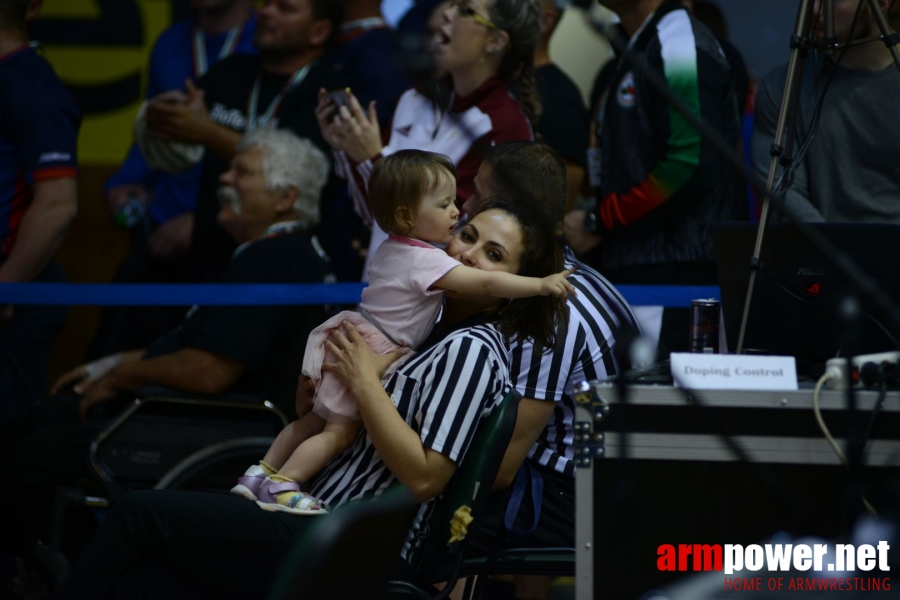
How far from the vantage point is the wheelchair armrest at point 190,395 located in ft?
10.9

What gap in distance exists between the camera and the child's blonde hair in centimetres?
233

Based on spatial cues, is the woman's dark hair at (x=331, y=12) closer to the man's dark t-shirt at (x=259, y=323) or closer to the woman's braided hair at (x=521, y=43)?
the man's dark t-shirt at (x=259, y=323)

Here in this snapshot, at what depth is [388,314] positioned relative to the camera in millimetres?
2371

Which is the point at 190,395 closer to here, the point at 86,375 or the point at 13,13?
the point at 86,375

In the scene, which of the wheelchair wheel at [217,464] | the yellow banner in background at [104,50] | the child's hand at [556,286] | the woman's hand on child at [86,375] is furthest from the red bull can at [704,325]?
the yellow banner in background at [104,50]

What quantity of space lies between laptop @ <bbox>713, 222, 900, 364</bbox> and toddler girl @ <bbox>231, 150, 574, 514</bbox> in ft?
1.34

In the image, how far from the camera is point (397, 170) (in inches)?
92.0

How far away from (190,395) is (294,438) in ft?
3.50

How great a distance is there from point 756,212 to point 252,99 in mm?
1834

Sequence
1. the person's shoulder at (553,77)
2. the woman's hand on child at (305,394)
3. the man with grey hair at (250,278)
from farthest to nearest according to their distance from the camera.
→ the person's shoulder at (553,77) < the man with grey hair at (250,278) < the woman's hand on child at (305,394)

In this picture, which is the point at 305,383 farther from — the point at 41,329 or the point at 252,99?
the point at 252,99

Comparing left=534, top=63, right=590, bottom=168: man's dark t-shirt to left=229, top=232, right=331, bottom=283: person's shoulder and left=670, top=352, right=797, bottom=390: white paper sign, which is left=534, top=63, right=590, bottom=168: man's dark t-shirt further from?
left=670, top=352, right=797, bottom=390: white paper sign

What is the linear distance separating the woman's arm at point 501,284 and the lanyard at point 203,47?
9.24 feet

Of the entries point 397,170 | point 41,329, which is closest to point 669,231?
point 397,170
